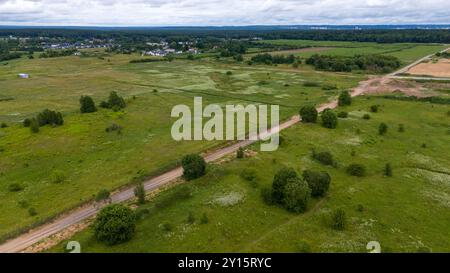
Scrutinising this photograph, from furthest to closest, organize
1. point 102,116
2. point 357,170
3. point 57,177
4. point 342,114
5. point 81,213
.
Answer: point 102,116
point 342,114
point 357,170
point 57,177
point 81,213

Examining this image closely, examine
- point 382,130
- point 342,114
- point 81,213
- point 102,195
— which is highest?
point 342,114

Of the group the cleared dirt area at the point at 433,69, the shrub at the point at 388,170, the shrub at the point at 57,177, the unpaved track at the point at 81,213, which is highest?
the cleared dirt area at the point at 433,69

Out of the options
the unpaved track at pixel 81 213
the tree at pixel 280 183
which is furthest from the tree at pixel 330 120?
the tree at pixel 280 183

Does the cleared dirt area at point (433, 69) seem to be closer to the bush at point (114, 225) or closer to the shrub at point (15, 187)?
the bush at point (114, 225)

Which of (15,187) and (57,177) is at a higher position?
(57,177)

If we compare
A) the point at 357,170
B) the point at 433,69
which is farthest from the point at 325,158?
the point at 433,69

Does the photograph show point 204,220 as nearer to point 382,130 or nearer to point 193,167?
point 193,167

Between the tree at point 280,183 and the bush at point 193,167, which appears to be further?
the bush at point 193,167
